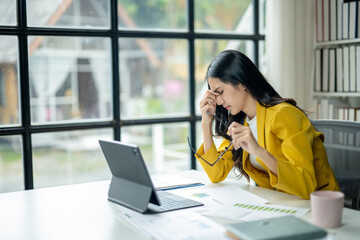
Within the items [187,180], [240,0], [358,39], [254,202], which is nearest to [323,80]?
[358,39]

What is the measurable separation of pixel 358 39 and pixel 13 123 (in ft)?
7.34

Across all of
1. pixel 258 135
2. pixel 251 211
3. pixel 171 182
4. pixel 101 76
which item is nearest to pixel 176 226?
pixel 251 211

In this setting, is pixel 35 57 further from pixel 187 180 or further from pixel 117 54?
pixel 187 180

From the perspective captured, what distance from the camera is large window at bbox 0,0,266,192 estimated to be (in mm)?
2561

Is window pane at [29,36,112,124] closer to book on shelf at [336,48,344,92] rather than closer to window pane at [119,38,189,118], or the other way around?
window pane at [119,38,189,118]

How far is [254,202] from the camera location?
1.46 m

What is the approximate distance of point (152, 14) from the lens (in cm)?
298

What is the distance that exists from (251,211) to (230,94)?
0.65 m

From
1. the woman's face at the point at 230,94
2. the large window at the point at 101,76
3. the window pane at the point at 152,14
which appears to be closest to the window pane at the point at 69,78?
the large window at the point at 101,76

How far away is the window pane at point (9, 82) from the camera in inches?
99.2

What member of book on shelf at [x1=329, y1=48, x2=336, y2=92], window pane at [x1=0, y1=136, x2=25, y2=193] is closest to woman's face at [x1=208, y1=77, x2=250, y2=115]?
window pane at [x1=0, y1=136, x2=25, y2=193]

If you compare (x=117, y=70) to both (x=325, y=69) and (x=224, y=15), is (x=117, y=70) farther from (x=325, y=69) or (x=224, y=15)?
(x=325, y=69)

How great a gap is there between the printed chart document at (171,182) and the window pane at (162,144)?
3.42 feet

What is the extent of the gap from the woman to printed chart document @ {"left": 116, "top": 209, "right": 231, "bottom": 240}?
37cm
